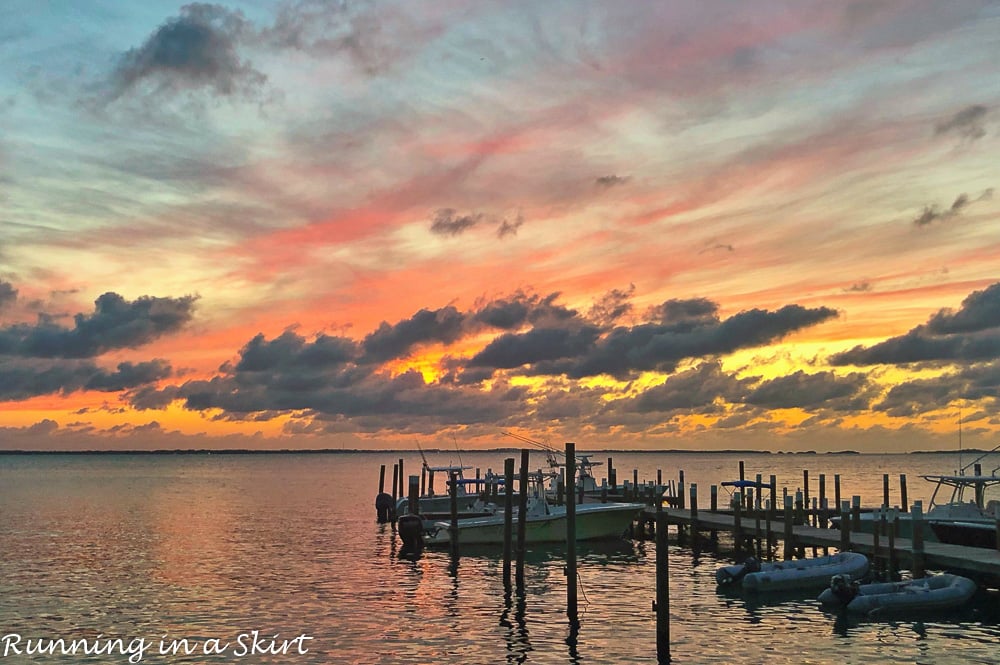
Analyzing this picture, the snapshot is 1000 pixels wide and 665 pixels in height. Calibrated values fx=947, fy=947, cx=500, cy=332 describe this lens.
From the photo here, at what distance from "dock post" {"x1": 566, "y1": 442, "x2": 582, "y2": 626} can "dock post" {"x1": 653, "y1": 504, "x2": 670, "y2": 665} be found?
3161mm

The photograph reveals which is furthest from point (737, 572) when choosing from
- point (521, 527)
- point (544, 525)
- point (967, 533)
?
point (544, 525)

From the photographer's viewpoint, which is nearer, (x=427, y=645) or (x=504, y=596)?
(x=427, y=645)

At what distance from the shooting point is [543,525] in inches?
1842

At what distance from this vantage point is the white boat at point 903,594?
98.8 ft

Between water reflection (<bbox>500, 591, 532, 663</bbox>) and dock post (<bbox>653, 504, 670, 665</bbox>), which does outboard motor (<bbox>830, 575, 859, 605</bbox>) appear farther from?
water reflection (<bbox>500, 591, 532, 663</bbox>)

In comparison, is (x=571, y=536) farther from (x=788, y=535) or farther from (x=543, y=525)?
(x=543, y=525)

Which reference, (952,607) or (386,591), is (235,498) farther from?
(952,607)

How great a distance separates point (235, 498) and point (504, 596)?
247 ft

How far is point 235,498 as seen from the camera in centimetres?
10344

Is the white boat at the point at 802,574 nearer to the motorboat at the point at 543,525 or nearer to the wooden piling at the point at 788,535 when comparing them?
the wooden piling at the point at 788,535

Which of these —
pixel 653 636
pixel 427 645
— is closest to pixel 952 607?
pixel 653 636

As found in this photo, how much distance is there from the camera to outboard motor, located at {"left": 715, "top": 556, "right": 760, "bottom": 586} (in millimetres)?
34656

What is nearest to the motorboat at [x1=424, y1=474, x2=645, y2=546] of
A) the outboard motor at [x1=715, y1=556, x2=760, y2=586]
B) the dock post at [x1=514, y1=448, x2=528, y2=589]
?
the dock post at [x1=514, y1=448, x2=528, y2=589]

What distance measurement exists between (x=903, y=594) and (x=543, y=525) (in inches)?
777
